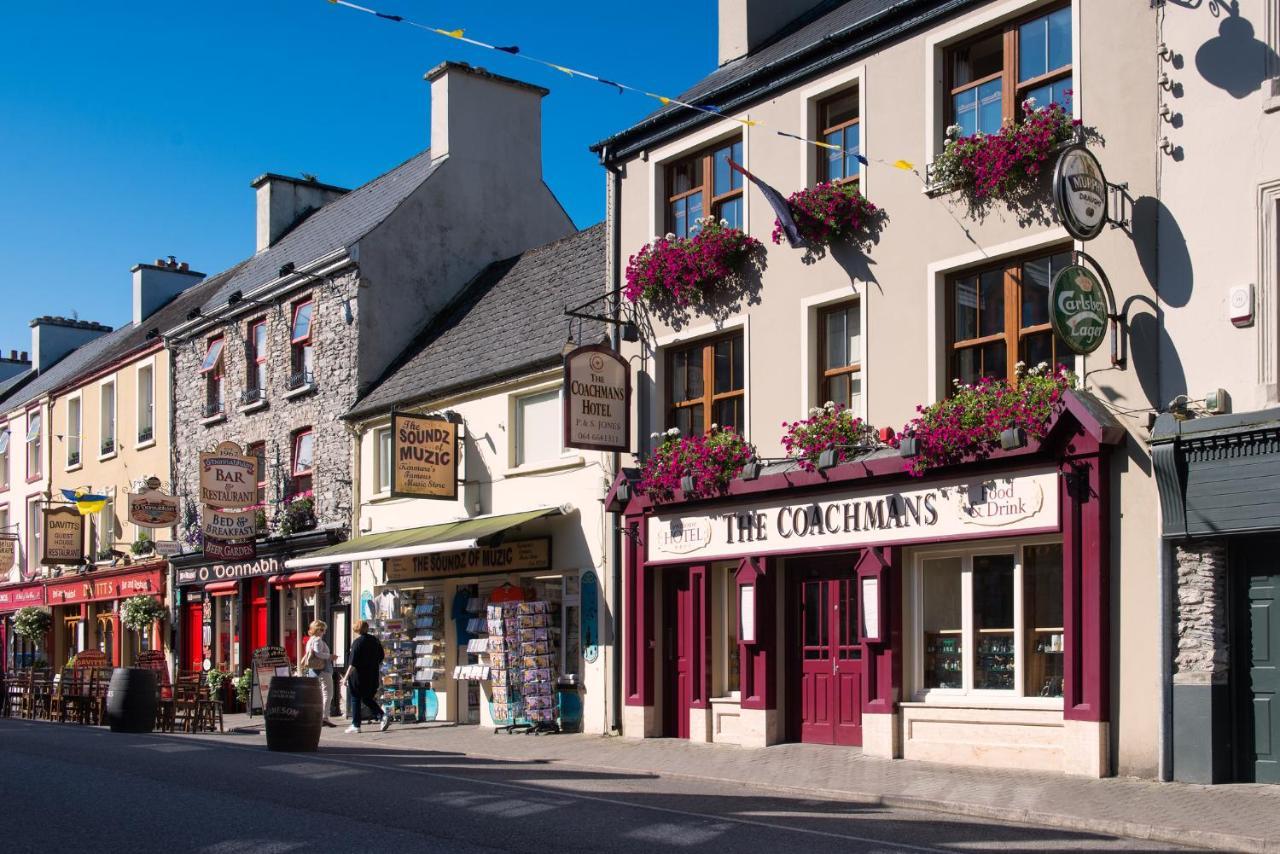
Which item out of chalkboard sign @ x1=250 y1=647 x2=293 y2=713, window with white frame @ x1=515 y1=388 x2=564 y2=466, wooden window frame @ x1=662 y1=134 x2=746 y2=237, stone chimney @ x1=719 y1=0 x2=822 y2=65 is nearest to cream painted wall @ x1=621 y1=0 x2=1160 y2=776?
wooden window frame @ x1=662 y1=134 x2=746 y2=237

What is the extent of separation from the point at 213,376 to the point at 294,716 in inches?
652

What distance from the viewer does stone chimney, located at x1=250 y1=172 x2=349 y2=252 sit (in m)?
35.5

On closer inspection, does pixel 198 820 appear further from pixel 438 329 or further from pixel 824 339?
pixel 438 329

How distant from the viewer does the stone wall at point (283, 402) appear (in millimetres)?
27391

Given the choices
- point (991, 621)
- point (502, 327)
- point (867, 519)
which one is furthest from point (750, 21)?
point (991, 621)

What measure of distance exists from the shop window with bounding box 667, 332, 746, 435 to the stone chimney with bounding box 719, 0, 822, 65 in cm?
490

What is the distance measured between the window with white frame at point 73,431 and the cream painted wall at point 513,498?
16.5m

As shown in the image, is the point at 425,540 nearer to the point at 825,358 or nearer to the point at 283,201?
the point at 825,358

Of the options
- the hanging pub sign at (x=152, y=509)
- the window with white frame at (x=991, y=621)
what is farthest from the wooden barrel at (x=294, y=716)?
the hanging pub sign at (x=152, y=509)

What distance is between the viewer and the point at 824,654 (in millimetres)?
17469

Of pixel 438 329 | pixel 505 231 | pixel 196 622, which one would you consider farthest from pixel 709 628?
pixel 196 622

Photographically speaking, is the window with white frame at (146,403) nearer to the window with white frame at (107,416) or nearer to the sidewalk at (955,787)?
the window with white frame at (107,416)

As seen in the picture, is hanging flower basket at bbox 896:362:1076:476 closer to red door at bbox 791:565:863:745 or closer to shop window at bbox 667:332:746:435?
red door at bbox 791:565:863:745

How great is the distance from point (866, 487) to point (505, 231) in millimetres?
15068
